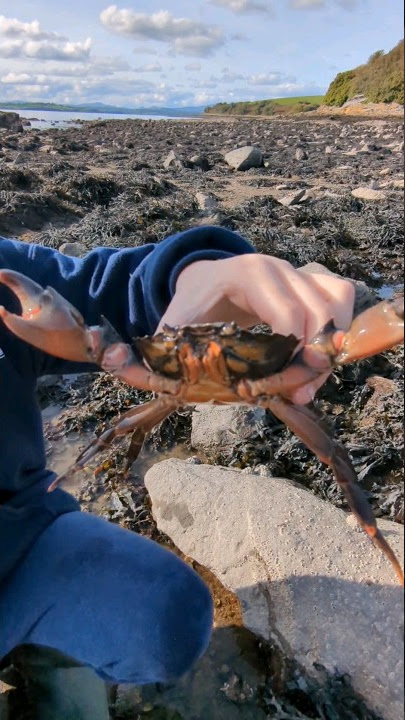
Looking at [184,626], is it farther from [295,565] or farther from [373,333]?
[373,333]

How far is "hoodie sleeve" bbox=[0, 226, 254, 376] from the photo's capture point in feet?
6.86

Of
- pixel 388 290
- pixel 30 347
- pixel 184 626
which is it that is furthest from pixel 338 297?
pixel 388 290

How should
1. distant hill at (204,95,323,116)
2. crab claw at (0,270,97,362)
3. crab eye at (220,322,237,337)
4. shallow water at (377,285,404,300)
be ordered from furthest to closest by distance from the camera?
1. distant hill at (204,95,323,116)
2. shallow water at (377,285,404,300)
3. crab eye at (220,322,237,337)
4. crab claw at (0,270,97,362)

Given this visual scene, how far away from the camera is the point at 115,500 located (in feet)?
11.7

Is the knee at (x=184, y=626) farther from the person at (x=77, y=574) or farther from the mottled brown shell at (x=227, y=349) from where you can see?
the mottled brown shell at (x=227, y=349)

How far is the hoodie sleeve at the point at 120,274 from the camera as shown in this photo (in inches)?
82.4

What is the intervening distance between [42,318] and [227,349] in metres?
0.38

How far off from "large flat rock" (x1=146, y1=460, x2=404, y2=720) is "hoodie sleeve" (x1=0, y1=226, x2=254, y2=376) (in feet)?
3.26

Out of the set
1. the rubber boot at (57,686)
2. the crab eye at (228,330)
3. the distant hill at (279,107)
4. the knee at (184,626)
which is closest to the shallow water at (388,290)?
the knee at (184,626)

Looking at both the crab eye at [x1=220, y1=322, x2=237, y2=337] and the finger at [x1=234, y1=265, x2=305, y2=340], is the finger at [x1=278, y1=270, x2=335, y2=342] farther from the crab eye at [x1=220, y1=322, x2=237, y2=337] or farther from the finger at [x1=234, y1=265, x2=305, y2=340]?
the crab eye at [x1=220, y1=322, x2=237, y2=337]

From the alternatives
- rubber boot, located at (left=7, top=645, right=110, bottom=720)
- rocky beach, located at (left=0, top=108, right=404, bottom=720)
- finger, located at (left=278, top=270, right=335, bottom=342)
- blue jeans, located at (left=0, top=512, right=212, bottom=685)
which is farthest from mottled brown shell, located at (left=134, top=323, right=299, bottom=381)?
rubber boot, located at (left=7, top=645, right=110, bottom=720)

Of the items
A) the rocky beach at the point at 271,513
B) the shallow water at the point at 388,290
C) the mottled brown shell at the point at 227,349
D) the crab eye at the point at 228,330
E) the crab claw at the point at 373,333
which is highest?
the crab claw at the point at 373,333

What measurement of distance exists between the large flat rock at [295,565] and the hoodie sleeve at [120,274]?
99 centimetres

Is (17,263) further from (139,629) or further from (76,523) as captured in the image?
(139,629)
